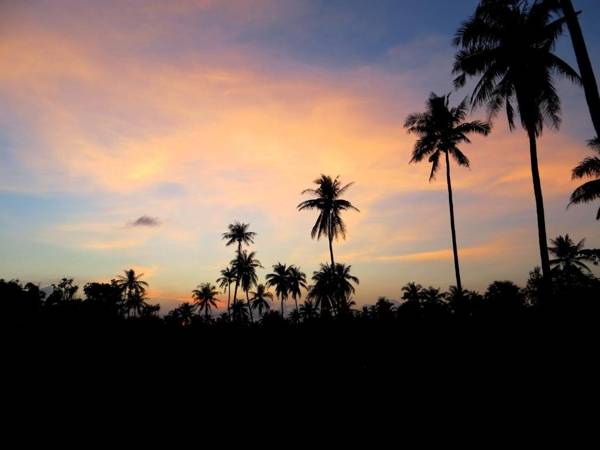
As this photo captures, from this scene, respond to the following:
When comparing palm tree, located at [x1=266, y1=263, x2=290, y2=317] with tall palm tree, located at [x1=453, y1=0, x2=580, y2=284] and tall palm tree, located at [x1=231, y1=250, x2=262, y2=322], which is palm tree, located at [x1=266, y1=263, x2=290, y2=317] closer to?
tall palm tree, located at [x1=231, y1=250, x2=262, y2=322]

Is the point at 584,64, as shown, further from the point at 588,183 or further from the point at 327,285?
the point at 327,285

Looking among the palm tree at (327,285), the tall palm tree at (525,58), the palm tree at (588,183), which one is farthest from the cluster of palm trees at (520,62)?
the palm tree at (327,285)

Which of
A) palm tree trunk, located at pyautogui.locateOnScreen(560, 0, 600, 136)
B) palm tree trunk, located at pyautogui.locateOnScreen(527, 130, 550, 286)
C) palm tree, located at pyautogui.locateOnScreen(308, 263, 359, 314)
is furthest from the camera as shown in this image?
palm tree, located at pyautogui.locateOnScreen(308, 263, 359, 314)

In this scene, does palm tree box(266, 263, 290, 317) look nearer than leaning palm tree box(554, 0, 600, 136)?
No

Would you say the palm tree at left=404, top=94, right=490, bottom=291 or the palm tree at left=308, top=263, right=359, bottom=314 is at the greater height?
the palm tree at left=404, top=94, right=490, bottom=291

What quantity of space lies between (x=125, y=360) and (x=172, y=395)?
5.64ft

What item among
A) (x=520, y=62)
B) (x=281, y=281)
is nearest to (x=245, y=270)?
(x=281, y=281)

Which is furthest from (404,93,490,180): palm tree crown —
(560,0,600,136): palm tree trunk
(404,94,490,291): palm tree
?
(560,0,600,136): palm tree trunk

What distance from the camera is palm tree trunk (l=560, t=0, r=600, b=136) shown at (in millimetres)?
9250

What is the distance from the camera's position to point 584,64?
9531 mm

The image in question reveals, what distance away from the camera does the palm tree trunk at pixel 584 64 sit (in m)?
9.25

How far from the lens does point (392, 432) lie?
6.80 meters

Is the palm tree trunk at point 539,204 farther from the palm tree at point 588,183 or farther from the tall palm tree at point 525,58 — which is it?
the palm tree at point 588,183

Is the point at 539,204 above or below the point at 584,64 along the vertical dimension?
below
